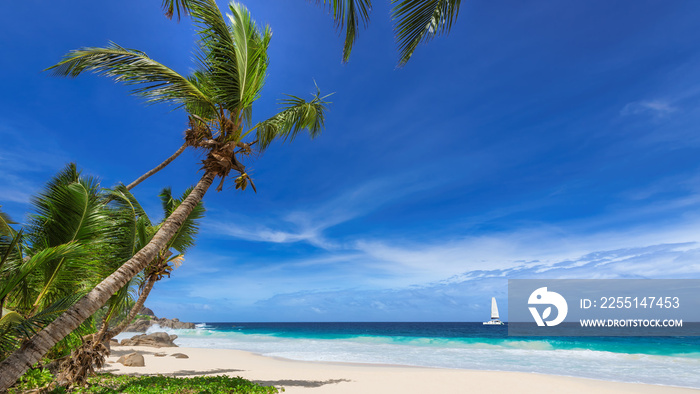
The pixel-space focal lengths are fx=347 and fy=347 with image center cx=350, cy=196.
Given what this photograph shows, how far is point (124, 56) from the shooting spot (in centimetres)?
626

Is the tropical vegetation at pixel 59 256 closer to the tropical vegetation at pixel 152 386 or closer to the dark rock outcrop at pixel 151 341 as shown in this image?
the tropical vegetation at pixel 152 386

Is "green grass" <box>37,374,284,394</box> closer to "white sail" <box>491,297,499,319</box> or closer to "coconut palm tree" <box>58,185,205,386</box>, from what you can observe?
"coconut palm tree" <box>58,185,205,386</box>

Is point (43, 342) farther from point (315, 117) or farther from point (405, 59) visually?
point (315, 117)

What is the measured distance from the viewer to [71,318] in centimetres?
464

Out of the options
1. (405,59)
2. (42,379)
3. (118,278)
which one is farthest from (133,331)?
(405,59)

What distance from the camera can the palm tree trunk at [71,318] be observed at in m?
4.14

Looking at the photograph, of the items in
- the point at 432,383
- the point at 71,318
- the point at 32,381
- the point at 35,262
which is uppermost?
the point at 35,262

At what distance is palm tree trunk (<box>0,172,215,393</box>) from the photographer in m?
4.14

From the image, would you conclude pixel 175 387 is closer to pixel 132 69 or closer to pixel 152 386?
pixel 152 386

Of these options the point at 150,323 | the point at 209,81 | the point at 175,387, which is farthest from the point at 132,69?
the point at 150,323

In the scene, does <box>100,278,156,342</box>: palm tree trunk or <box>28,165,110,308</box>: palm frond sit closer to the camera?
<box>28,165,110,308</box>: palm frond

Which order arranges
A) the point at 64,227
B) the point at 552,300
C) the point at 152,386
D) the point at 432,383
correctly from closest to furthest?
the point at 64,227 < the point at 152,386 < the point at 432,383 < the point at 552,300

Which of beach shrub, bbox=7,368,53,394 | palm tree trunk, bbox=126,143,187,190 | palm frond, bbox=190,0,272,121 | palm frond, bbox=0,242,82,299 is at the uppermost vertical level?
palm frond, bbox=190,0,272,121

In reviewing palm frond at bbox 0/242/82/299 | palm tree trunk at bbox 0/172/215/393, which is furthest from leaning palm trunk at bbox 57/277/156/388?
palm frond at bbox 0/242/82/299
